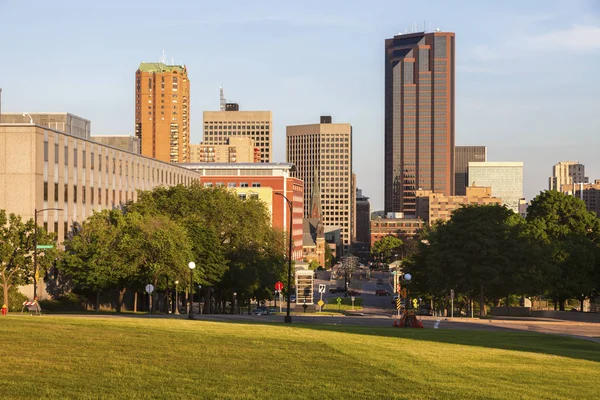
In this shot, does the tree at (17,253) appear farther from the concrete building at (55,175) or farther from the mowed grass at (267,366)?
the mowed grass at (267,366)

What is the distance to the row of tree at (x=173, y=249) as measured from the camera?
8238cm

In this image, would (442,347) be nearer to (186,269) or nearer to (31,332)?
(31,332)

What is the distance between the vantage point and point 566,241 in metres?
102

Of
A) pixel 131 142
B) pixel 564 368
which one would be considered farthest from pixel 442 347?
pixel 131 142

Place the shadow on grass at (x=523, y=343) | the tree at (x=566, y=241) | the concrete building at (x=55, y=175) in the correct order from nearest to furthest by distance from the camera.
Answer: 1. the shadow on grass at (x=523, y=343)
2. the concrete building at (x=55, y=175)
3. the tree at (x=566, y=241)

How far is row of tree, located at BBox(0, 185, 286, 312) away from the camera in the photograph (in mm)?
82375

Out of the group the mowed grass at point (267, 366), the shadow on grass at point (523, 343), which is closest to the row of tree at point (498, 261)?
the shadow on grass at point (523, 343)

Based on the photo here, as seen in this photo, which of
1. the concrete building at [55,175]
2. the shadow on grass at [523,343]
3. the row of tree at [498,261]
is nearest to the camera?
the shadow on grass at [523,343]

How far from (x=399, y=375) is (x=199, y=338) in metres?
10.6

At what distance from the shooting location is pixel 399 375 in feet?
76.9

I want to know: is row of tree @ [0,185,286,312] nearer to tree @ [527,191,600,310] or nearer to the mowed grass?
tree @ [527,191,600,310]

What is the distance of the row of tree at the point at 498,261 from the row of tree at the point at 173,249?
1983cm

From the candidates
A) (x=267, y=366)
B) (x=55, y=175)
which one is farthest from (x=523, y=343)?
(x=55, y=175)

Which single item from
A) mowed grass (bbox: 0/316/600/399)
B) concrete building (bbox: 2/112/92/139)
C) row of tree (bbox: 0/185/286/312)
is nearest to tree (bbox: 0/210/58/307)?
row of tree (bbox: 0/185/286/312)
